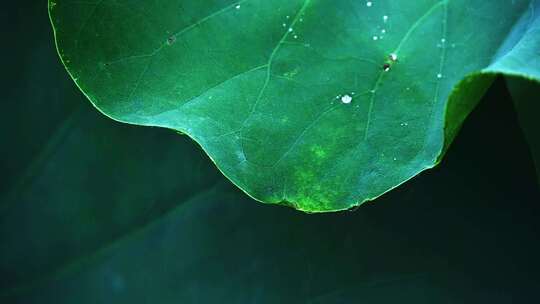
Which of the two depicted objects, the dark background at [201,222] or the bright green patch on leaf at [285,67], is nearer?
the bright green patch on leaf at [285,67]

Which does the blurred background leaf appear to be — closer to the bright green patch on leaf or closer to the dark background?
the dark background

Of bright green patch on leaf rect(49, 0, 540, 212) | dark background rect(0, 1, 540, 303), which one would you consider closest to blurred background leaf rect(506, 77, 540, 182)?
dark background rect(0, 1, 540, 303)

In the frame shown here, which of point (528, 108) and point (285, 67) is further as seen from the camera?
point (528, 108)

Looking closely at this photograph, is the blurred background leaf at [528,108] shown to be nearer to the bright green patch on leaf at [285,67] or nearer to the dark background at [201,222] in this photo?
the dark background at [201,222]

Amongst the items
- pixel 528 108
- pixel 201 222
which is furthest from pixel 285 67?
pixel 528 108

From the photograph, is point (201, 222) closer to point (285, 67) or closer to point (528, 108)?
point (285, 67)

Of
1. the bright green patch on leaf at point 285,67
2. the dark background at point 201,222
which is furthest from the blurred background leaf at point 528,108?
the bright green patch on leaf at point 285,67
